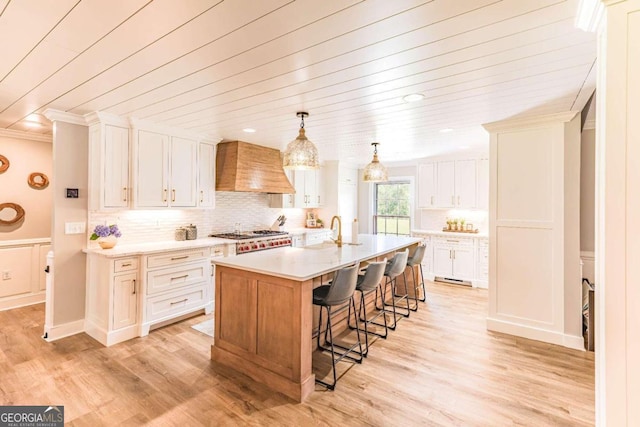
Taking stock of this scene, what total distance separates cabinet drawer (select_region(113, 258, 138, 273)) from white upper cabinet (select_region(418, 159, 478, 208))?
500cm

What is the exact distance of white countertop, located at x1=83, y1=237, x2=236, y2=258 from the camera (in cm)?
323

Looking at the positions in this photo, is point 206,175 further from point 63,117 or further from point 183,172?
point 63,117

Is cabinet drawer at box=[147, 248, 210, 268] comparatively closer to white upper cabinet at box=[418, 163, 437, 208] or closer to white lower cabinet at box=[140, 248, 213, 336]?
white lower cabinet at box=[140, 248, 213, 336]

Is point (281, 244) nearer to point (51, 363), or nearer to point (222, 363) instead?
point (222, 363)

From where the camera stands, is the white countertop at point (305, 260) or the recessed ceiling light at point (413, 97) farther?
the recessed ceiling light at point (413, 97)

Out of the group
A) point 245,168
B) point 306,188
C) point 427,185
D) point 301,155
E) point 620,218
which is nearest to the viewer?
point 620,218

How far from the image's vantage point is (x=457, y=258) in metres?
5.52

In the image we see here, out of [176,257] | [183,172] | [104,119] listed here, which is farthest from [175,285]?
[104,119]

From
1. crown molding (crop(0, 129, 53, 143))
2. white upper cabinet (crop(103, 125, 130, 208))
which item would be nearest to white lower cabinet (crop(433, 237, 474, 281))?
white upper cabinet (crop(103, 125, 130, 208))

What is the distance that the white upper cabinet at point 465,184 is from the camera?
5574 millimetres

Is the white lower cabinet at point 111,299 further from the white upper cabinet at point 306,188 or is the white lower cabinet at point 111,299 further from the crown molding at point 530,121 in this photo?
the crown molding at point 530,121

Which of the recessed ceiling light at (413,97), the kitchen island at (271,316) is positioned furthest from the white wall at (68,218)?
the recessed ceiling light at (413,97)

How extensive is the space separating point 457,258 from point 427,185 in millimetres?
1521

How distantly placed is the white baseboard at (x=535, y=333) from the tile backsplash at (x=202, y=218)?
387cm
